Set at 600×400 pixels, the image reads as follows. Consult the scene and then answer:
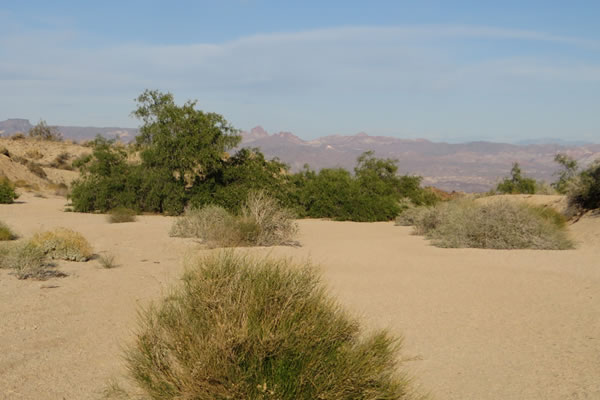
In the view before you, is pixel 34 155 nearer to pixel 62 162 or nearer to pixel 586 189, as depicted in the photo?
pixel 62 162

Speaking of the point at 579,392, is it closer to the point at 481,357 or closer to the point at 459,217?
the point at 481,357

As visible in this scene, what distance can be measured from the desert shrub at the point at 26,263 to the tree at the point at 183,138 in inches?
493

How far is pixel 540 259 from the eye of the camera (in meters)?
13.3

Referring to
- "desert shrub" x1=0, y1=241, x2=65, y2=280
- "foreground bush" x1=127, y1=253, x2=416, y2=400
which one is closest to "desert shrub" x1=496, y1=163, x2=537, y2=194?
"desert shrub" x1=0, y1=241, x2=65, y2=280

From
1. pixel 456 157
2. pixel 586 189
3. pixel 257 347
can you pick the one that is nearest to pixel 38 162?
pixel 586 189

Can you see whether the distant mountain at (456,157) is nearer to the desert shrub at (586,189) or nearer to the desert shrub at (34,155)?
the desert shrub at (34,155)

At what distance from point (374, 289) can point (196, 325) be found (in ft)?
21.3

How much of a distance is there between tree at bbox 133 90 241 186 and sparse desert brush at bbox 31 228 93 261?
10.6 metres

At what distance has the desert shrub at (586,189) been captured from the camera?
19.5m

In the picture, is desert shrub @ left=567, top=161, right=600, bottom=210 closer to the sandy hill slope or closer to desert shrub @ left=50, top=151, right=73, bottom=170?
the sandy hill slope

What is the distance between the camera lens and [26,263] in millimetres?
9719

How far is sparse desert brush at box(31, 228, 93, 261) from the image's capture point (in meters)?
11.8

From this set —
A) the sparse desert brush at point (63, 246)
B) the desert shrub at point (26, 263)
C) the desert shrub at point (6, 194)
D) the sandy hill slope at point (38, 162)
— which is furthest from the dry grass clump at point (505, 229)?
the sandy hill slope at point (38, 162)

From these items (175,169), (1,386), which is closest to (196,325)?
(1,386)
